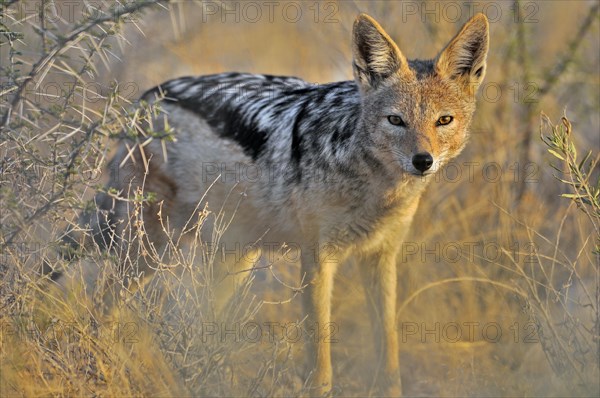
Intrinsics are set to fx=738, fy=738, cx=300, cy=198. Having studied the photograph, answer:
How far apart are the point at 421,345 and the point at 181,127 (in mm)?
2547

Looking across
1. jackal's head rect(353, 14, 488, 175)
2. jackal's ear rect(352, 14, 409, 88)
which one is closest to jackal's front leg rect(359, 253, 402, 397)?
jackal's head rect(353, 14, 488, 175)

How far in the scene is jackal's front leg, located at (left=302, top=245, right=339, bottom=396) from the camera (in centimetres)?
489

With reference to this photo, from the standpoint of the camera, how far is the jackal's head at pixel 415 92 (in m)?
4.44

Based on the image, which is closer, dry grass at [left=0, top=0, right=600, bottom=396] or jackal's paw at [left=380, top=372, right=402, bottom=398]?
dry grass at [left=0, top=0, right=600, bottom=396]

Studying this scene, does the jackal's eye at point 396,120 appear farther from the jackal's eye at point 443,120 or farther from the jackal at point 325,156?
the jackal's eye at point 443,120

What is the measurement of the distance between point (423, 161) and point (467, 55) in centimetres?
91

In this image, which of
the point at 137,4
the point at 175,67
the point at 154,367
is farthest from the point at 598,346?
the point at 175,67

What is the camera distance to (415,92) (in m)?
4.57

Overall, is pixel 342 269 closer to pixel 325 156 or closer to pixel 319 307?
pixel 319 307

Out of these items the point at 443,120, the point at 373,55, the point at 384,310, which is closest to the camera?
the point at 443,120

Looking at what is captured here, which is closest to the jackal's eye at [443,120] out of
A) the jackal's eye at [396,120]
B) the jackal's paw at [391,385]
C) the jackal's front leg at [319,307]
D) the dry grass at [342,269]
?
the jackal's eye at [396,120]

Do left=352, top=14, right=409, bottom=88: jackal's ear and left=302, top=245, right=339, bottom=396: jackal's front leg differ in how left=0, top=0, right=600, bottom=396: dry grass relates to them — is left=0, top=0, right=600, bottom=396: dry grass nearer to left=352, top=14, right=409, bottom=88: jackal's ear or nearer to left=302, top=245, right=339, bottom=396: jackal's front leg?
left=302, top=245, right=339, bottom=396: jackal's front leg

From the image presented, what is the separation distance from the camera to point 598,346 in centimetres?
412

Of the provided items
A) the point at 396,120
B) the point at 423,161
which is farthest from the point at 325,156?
the point at 423,161
